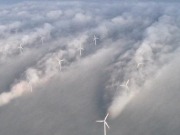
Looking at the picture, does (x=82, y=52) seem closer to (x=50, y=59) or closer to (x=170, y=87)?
(x=50, y=59)

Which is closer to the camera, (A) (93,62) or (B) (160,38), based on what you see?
(A) (93,62)

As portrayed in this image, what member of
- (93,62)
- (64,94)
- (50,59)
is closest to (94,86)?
(64,94)

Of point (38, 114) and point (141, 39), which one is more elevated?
point (141, 39)

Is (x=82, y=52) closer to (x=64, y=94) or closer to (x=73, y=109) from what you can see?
(x=64, y=94)

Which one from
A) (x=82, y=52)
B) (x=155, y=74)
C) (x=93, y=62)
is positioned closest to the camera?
(x=155, y=74)

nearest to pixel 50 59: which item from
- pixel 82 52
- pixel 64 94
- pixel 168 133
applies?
pixel 82 52

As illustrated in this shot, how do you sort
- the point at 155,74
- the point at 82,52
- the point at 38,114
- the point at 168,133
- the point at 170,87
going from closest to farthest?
the point at 168,133
the point at 38,114
the point at 170,87
the point at 155,74
the point at 82,52

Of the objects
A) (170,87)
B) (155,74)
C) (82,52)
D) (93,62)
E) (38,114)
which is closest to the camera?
(38,114)

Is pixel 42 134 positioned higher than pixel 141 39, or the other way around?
pixel 141 39

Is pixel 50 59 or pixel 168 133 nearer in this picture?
pixel 168 133
